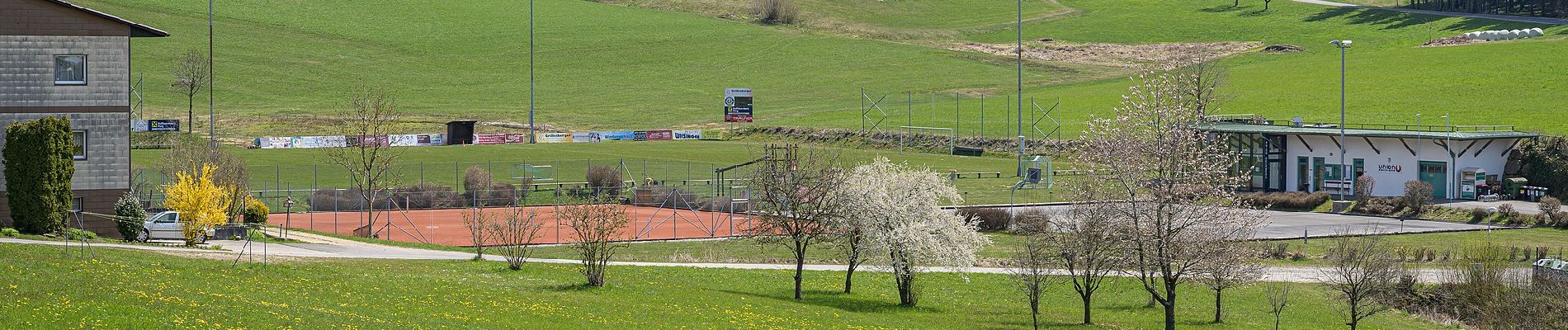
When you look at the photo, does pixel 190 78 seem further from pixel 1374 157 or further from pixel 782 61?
pixel 1374 157

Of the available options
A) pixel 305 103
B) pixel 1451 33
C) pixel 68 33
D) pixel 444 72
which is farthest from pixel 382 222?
pixel 1451 33

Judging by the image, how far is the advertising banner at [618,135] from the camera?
9750 cm

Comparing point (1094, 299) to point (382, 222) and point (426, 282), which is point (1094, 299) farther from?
point (382, 222)

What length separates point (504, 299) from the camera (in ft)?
98.9

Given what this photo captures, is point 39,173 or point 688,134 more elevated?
point 688,134

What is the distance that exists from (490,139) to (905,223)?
60.2 m

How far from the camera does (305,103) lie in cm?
11212

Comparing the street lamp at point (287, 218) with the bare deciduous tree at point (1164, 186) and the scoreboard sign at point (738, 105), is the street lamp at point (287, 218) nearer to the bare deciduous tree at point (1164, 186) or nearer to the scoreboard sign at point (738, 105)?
the bare deciduous tree at point (1164, 186)

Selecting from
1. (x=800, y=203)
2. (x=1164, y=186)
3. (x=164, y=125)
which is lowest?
(x=800, y=203)

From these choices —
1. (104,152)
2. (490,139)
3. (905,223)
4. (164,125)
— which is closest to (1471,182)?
(905,223)

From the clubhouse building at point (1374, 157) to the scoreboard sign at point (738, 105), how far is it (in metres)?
35.6

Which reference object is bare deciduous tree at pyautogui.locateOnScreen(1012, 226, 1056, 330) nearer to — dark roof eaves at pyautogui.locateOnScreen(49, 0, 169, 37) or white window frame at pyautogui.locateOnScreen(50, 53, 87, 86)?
dark roof eaves at pyautogui.locateOnScreen(49, 0, 169, 37)

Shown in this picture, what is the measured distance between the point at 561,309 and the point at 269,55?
10697 centimetres

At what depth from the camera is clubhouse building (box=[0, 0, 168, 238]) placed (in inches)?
1727
